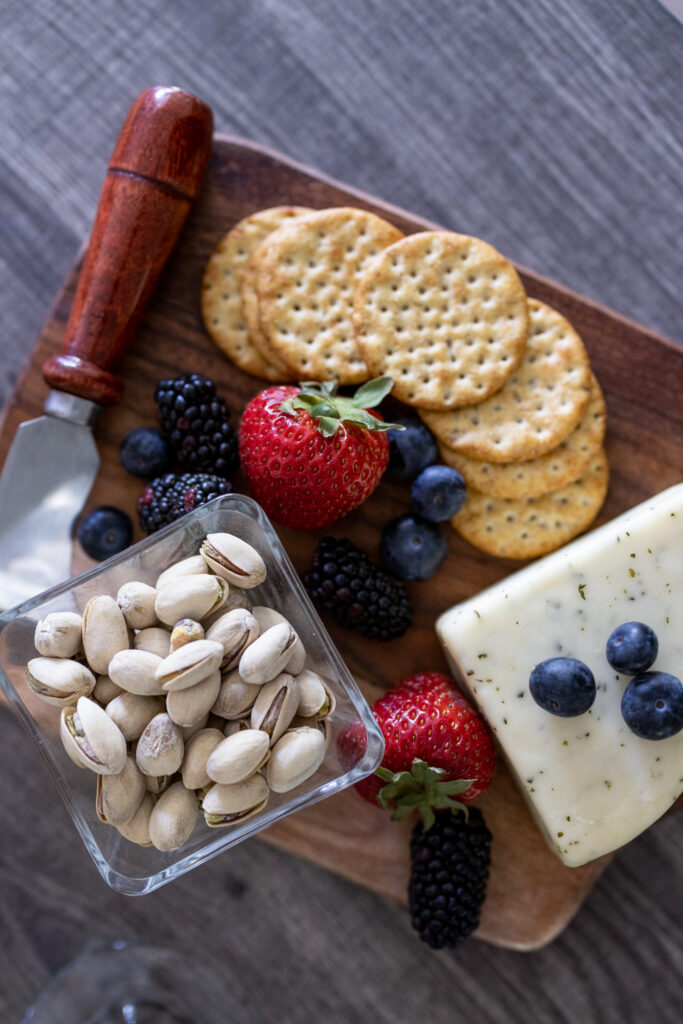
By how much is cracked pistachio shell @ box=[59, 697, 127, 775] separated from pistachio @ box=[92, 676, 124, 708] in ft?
0.09

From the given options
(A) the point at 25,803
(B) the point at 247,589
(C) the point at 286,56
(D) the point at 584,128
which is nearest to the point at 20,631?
(B) the point at 247,589

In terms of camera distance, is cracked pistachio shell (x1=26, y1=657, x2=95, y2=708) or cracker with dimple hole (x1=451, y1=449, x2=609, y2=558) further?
cracker with dimple hole (x1=451, y1=449, x2=609, y2=558)

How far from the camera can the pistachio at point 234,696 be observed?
954 mm

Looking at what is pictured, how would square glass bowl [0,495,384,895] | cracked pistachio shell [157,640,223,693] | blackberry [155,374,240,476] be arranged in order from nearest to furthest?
1. cracked pistachio shell [157,640,223,693]
2. square glass bowl [0,495,384,895]
3. blackberry [155,374,240,476]

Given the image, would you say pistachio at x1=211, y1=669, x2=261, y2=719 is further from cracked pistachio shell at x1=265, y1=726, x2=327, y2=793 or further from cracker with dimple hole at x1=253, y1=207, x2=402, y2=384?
cracker with dimple hole at x1=253, y1=207, x2=402, y2=384

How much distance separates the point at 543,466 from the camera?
3.97 feet

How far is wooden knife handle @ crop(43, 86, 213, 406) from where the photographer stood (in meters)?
1.10

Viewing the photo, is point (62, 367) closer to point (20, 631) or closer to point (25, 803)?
point (20, 631)

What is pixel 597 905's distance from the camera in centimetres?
140

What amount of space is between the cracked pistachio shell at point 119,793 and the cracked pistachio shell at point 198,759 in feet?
0.18

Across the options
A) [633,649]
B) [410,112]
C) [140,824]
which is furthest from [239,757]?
[410,112]

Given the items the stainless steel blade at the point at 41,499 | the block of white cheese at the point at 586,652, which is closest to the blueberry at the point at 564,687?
the block of white cheese at the point at 586,652

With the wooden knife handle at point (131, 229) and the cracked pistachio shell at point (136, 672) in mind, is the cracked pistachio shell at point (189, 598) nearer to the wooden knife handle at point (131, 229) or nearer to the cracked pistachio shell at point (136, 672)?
the cracked pistachio shell at point (136, 672)

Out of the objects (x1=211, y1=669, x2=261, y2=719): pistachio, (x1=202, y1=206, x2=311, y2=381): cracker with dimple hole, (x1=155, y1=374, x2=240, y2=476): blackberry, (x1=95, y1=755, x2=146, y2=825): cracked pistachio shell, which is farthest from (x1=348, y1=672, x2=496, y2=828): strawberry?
(x1=202, y1=206, x2=311, y2=381): cracker with dimple hole
